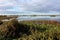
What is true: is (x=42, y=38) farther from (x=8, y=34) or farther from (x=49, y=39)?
(x=8, y=34)

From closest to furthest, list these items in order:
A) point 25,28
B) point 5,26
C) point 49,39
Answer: point 49,39 → point 5,26 → point 25,28

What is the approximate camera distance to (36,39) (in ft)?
33.1

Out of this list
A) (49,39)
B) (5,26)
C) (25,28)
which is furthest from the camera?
(25,28)

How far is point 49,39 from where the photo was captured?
9.94m

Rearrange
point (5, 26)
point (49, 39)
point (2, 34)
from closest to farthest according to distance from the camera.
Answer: point (49, 39), point (2, 34), point (5, 26)

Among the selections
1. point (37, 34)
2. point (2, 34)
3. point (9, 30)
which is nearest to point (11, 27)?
point (9, 30)

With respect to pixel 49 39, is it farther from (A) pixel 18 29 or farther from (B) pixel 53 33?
(A) pixel 18 29

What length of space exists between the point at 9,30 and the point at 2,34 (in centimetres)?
87

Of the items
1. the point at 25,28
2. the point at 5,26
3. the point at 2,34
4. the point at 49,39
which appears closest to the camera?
the point at 49,39

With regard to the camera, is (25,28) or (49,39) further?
(25,28)

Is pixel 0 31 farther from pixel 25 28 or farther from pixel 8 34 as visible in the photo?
pixel 25 28

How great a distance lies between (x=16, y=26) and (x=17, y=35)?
1.15 meters

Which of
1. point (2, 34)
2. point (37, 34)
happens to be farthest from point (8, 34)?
point (37, 34)

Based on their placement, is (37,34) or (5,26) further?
(5,26)
